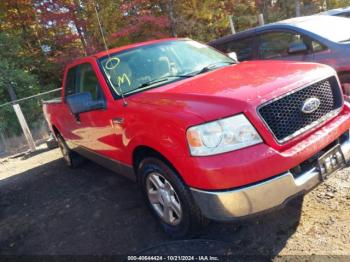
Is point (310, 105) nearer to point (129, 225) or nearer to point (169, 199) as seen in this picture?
point (169, 199)

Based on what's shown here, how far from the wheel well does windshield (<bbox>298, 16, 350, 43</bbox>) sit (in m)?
3.89

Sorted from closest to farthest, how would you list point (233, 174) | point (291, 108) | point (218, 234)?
point (233, 174)
point (291, 108)
point (218, 234)

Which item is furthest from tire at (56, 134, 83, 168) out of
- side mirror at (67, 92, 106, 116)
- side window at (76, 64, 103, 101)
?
side mirror at (67, 92, 106, 116)

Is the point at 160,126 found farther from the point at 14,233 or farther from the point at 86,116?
the point at 14,233

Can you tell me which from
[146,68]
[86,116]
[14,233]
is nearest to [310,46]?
[146,68]

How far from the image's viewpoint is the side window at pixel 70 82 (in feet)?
16.8

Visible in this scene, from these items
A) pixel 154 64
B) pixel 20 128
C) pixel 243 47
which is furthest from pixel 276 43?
pixel 20 128

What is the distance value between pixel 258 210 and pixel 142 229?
4.76ft

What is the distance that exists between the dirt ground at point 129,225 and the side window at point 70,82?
1384 millimetres

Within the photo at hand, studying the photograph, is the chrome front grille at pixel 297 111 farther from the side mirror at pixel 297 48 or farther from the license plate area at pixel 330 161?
the side mirror at pixel 297 48

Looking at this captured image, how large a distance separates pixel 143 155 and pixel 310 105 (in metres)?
1.56

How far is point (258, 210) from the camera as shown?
8.66 feet

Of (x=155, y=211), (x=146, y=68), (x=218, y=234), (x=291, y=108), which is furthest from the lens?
(x=146, y=68)

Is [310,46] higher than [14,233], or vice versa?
[310,46]
